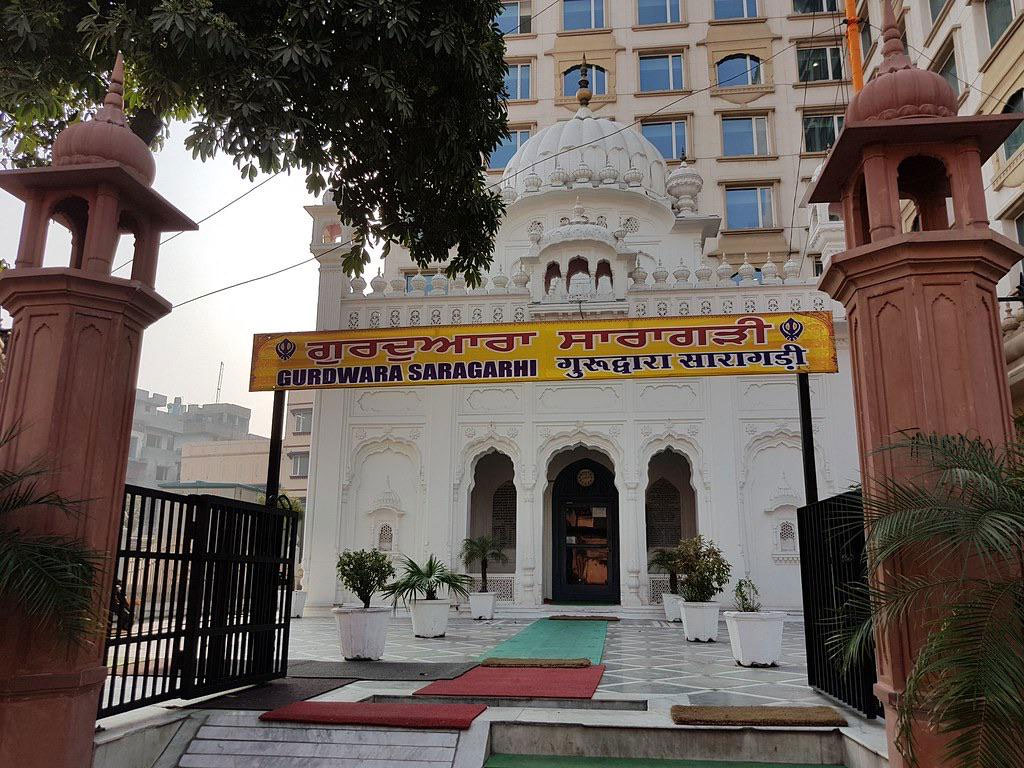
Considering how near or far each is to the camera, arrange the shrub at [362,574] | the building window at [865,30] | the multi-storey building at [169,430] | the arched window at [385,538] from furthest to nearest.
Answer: the multi-storey building at [169,430]
the building window at [865,30]
the arched window at [385,538]
the shrub at [362,574]

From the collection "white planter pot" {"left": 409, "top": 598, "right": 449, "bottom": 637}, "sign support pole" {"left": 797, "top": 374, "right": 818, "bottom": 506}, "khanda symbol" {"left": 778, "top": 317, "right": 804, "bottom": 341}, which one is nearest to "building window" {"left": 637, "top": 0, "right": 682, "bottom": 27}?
"khanda symbol" {"left": 778, "top": 317, "right": 804, "bottom": 341}

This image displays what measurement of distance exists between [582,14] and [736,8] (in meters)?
5.72

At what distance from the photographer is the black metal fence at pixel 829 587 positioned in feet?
18.1

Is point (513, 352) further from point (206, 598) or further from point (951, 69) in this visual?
point (951, 69)

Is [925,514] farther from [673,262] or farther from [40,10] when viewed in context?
[673,262]

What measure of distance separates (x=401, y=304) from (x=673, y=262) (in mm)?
7389

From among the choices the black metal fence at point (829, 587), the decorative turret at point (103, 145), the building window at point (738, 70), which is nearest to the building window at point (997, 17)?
the black metal fence at point (829, 587)

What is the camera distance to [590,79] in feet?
97.8

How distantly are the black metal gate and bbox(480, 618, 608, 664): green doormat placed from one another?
3.11 metres

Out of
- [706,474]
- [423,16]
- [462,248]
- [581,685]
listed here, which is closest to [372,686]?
[581,685]

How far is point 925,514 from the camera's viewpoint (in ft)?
11.3

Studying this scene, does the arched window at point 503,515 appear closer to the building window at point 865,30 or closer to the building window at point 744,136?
the building window at point 865,30

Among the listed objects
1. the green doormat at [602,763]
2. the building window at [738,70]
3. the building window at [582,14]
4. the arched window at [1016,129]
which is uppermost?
the building window at [582,14]

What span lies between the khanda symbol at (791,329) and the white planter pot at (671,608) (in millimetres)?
7349
